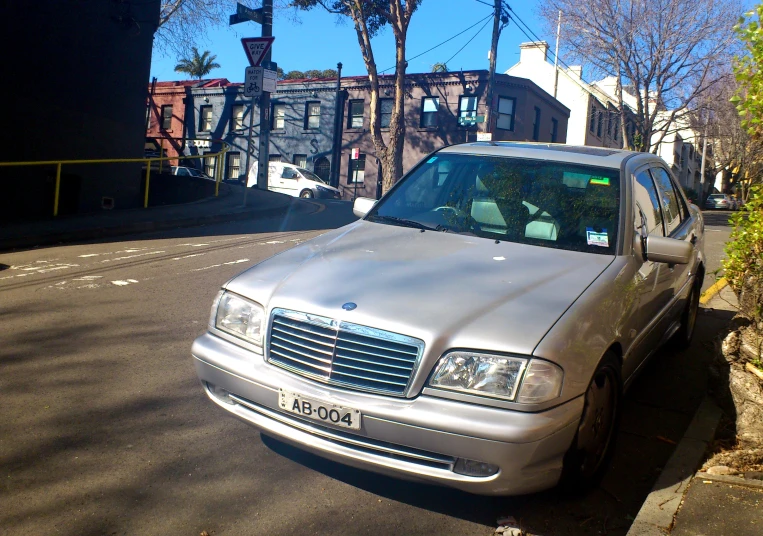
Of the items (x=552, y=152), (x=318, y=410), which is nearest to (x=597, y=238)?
(x=552, y=152)

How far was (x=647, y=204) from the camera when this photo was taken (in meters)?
4.75

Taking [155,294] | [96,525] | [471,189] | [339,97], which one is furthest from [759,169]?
[339,97]

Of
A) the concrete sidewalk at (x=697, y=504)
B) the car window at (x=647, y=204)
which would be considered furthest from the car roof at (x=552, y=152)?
the concrete sidewalk at (x=697, y=504)

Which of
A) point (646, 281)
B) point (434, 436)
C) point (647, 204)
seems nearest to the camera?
point (434, 436)

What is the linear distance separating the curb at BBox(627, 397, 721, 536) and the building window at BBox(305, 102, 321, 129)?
38.4 metres

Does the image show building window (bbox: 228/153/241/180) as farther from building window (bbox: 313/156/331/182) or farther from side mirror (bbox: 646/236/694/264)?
side mirror (bbox: 646/236/694/264)

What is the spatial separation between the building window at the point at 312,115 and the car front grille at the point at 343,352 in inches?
1535

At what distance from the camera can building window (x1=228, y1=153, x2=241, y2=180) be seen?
4193cm

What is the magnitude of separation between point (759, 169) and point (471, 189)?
1.79 meters

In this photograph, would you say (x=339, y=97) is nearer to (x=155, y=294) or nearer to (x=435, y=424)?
(x=155, y=294)

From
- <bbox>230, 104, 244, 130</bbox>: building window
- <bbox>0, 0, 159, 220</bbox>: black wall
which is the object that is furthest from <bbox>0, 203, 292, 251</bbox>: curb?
<bbox>230, 104, 244, 130</bbox>: building window

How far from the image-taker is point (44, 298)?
7.12 metres

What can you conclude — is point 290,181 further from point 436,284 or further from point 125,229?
point 436,284

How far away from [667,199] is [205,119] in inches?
1643
